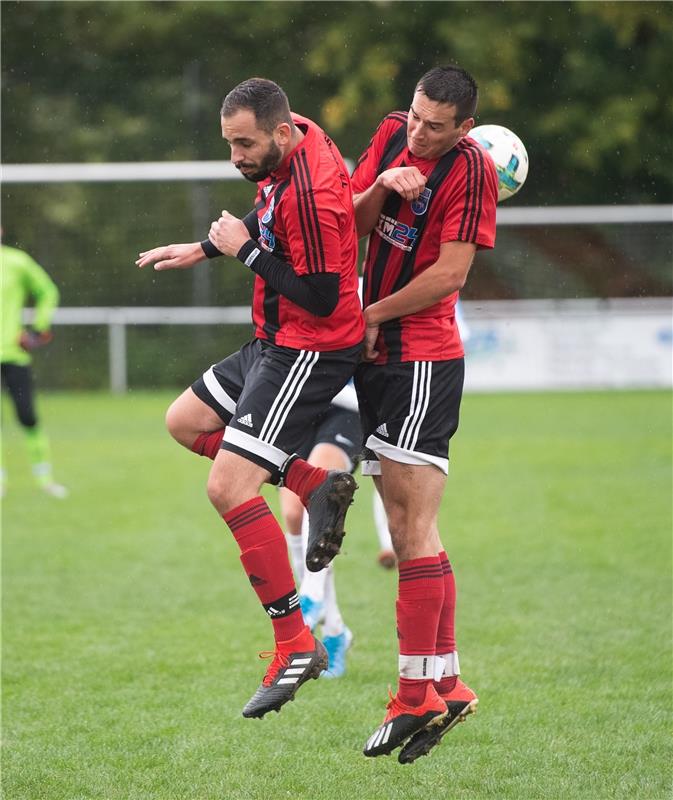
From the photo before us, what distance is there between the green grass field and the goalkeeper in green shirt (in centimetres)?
41

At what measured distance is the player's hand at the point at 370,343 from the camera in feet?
14.9

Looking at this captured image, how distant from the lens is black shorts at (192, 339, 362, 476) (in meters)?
4.35

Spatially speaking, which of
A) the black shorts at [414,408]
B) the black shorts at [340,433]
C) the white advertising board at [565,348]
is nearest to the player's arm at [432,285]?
the black shorts at [414,408]

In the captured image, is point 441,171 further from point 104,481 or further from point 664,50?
point 664,50

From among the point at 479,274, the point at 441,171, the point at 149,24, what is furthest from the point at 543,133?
the point at 441,171

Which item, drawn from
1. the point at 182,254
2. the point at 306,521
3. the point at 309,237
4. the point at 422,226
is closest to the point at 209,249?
Answer: the point at 182,254

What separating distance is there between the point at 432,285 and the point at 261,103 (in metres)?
0.91

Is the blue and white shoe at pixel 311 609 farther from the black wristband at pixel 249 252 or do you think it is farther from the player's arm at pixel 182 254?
the black wristband at pixel 249 252

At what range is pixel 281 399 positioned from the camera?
4.36 metres

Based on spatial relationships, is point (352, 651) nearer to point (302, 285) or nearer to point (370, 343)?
point (370, 343)

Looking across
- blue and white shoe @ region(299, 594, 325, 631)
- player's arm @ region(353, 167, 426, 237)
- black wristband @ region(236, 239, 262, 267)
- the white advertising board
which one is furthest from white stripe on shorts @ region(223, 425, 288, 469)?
the white advertising board

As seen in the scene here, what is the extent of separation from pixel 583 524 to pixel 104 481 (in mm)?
5548

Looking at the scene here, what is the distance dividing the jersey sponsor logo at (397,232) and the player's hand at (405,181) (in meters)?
0.17

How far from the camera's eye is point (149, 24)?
2644cm
